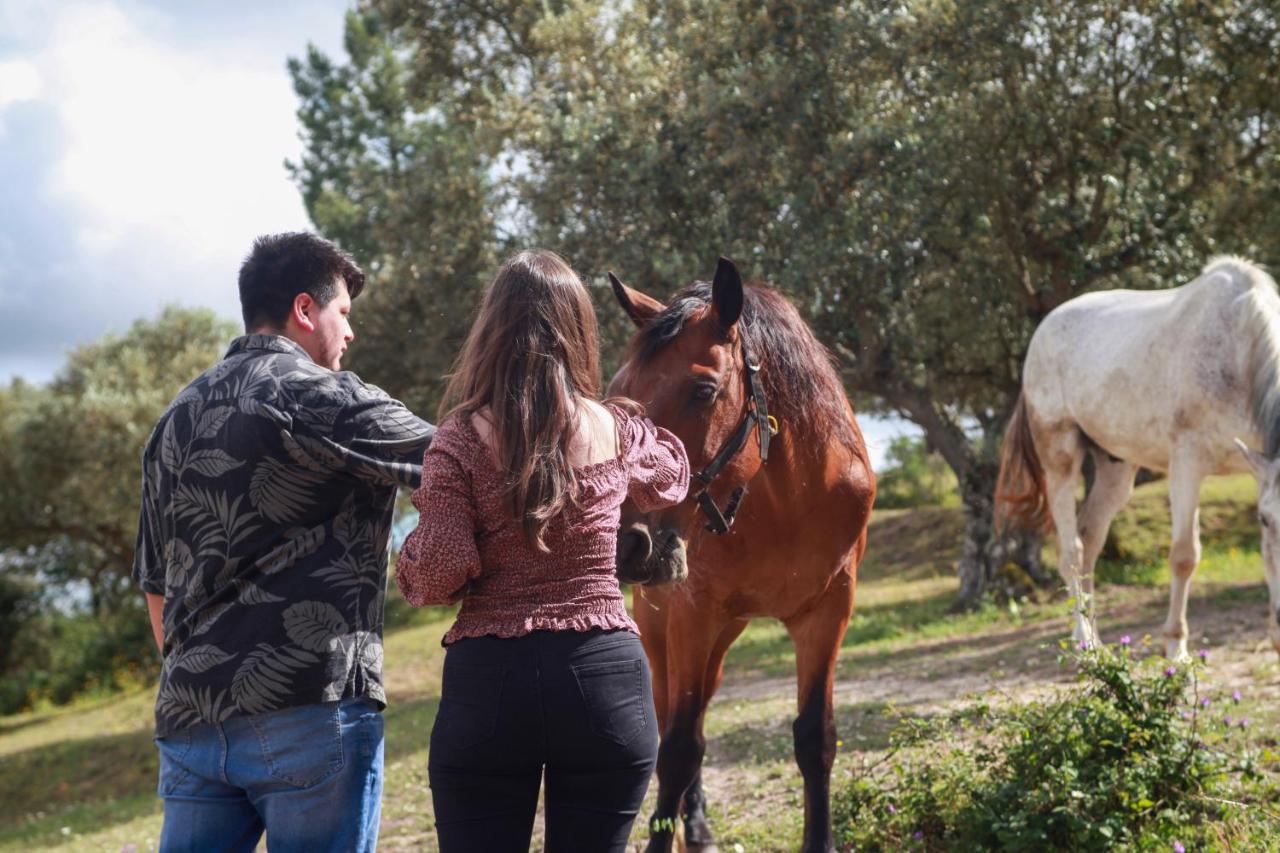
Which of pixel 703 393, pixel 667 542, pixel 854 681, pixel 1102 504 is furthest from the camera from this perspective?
pixel 854 681

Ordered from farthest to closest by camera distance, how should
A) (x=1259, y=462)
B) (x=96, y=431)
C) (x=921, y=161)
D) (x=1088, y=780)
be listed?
(x=96, y=431) → (x=921, y=161) → (x=1259, y=462) → (x=1088, y=780)

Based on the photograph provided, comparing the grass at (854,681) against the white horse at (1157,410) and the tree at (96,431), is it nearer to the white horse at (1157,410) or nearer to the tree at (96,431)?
the white horse at (1157,410)

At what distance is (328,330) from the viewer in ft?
8.70

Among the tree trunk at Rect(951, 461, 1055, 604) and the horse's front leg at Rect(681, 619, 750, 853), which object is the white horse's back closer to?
the horse's front leg at Rect(681, 619, 750, 853)

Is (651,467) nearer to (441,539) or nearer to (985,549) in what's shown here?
(441,539)

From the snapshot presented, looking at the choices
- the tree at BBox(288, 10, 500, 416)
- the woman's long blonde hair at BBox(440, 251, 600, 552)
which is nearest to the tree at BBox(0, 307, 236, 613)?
the tree at BBox(288, 10, 500, 416)

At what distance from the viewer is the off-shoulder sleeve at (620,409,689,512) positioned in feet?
8.36

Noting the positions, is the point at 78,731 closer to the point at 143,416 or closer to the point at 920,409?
the point at 143,416

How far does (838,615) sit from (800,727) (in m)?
0.45

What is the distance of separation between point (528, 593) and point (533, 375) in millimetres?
446

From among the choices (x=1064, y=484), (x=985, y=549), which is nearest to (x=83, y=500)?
(x=985, y=549)

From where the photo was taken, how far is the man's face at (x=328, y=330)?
2.63m

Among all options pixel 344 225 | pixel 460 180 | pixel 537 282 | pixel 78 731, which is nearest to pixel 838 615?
pixel 537 282

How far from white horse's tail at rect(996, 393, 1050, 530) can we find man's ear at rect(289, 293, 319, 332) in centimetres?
705
